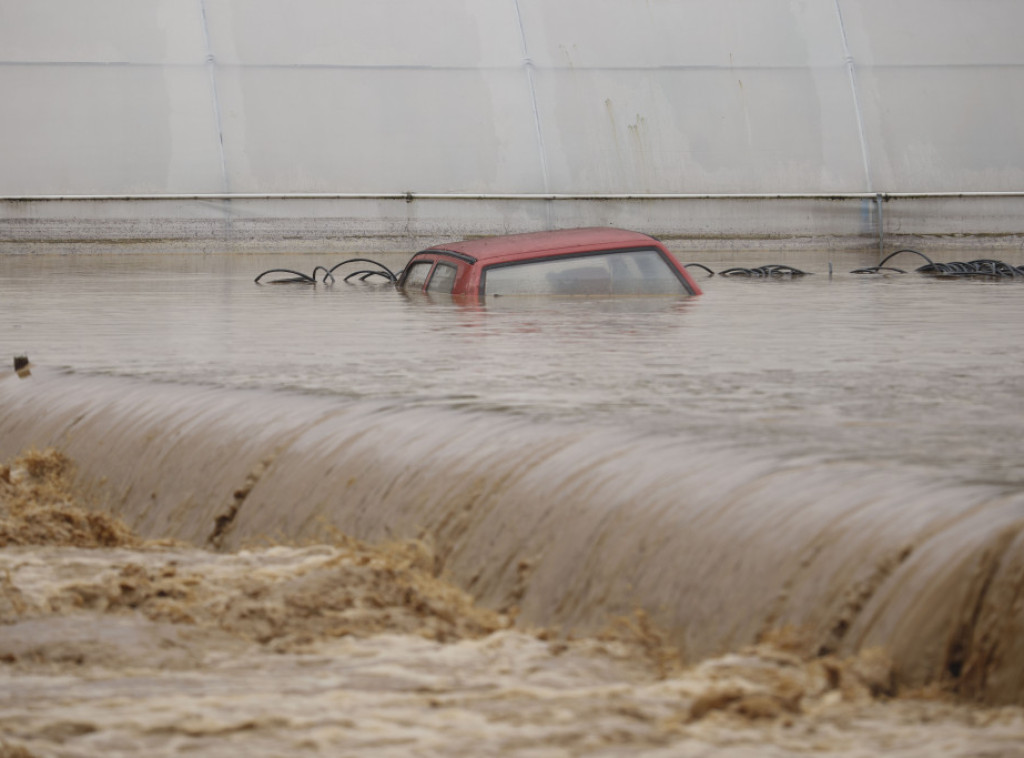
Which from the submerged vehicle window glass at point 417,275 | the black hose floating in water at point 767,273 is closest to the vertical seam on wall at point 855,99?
the black hose floating in water at point 767,273

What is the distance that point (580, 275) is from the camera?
7.88m

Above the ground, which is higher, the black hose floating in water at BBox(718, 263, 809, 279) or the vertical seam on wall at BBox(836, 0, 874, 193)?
the vertical seam on wall at BBox(836, 0, 874, 193)

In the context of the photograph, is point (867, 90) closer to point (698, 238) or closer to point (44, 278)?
point (698, 238)

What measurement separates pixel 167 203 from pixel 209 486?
34.3 feet

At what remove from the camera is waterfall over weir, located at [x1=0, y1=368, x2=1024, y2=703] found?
1.88m

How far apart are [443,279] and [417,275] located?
0.68 m

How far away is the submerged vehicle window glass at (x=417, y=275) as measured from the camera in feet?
29.1

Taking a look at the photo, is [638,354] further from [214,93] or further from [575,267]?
[214,93]

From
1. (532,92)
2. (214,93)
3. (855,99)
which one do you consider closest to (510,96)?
(532,92)

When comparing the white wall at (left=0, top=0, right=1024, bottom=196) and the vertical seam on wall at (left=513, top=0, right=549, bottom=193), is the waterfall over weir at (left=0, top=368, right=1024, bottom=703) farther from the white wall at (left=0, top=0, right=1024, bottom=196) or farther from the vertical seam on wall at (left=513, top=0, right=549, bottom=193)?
the vertical seam on wall at (left=513, top=0, right=549, bottom=193)

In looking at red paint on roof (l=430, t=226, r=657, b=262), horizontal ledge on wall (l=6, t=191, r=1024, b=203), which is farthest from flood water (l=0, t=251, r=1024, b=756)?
horizontal ledge on wall (l=6, t=191, r=1024, b=203)

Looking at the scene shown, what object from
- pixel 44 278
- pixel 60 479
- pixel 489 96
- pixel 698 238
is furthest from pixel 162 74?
pixel 60 479

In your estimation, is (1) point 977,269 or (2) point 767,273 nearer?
(1) point 977,269

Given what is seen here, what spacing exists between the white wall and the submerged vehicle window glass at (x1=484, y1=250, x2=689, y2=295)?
591 centimetres
